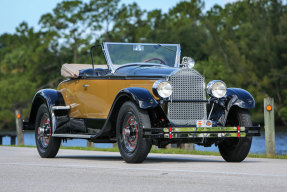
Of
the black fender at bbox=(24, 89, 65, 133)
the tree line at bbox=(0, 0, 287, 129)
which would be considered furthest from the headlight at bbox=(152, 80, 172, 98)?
the tree line at bbox=(0, 0, 287, 129)

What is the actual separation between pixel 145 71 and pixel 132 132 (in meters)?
1.41

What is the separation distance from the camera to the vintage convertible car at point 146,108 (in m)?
9.51

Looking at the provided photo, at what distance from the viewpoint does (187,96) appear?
10.1 m

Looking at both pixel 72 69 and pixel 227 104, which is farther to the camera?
pixel 72 69

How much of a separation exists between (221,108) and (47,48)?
57.4 meters

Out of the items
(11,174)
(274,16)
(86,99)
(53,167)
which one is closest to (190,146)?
(86,99)

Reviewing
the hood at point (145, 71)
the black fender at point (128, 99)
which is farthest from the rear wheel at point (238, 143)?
the black fender at point (128, 99)

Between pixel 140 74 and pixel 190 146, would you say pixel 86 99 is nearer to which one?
pixel 140 74

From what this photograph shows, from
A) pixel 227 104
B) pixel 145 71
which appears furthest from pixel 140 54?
pixel 227 104

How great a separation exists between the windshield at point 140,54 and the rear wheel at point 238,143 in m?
2.32

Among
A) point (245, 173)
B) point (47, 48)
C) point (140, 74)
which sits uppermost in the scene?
point (47, 48)

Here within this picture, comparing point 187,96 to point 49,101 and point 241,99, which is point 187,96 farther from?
point 49,101

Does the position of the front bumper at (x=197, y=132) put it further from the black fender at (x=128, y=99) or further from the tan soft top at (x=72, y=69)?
the tan soft top at (x=72, y=69)

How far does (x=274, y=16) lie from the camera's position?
4841 centimetres
